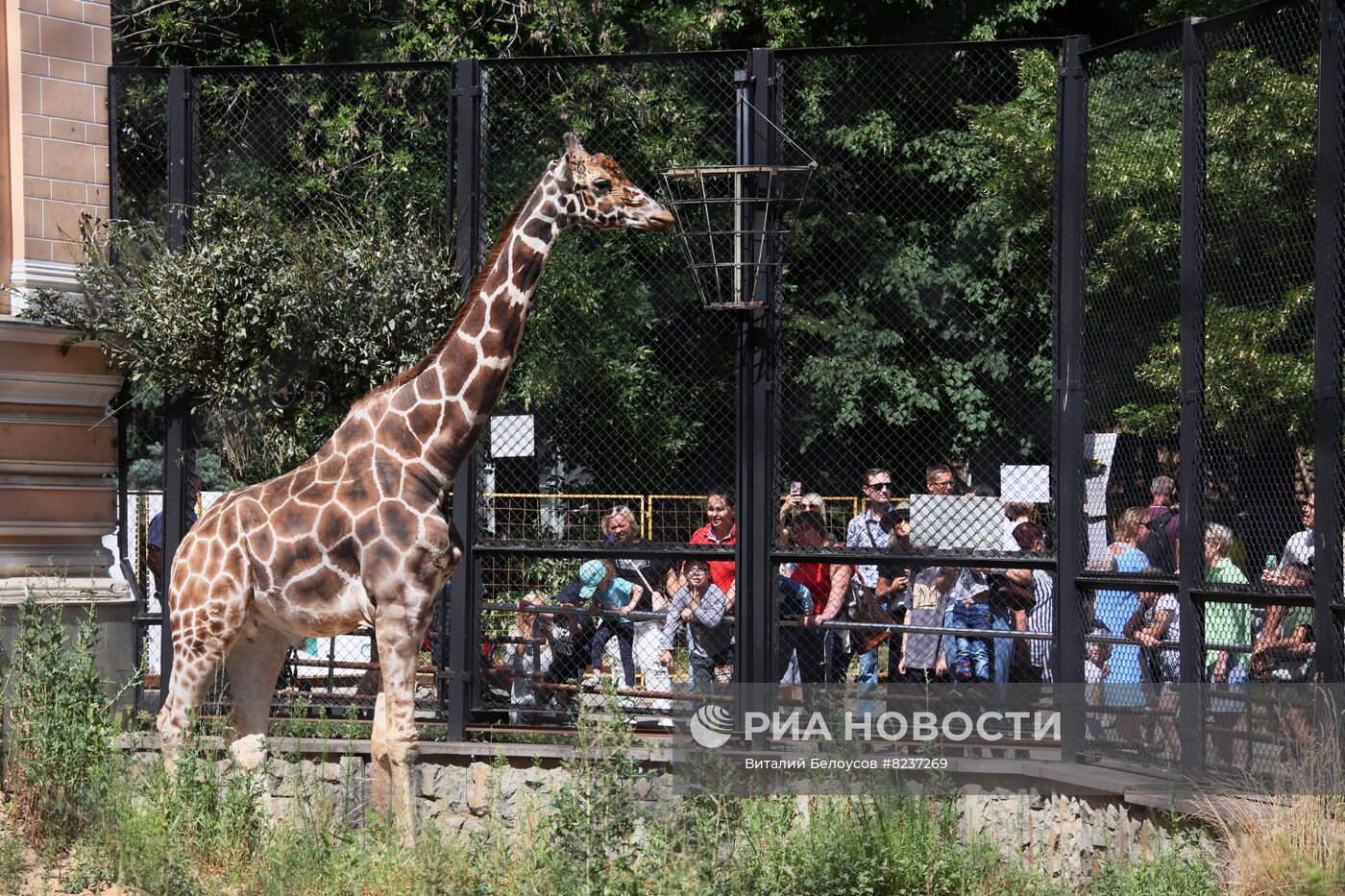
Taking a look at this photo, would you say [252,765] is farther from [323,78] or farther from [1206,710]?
[323,78]

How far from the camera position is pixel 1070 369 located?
324 inches

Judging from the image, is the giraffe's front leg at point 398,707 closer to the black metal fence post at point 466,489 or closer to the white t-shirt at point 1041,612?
the black metal fence post at point 466,489

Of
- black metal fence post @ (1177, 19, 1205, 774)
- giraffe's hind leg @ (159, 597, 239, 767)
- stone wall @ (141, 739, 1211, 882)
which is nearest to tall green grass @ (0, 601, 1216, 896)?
stone wall @ (141, 739, 1211, 882)

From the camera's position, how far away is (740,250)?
28.6ft

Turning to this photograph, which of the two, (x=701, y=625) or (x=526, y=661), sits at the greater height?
(x=701, y=625)

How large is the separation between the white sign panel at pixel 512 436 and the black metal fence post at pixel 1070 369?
322 cm

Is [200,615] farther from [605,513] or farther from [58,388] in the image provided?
[605,513]

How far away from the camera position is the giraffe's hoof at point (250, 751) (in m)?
7.65

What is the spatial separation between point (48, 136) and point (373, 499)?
3.79m

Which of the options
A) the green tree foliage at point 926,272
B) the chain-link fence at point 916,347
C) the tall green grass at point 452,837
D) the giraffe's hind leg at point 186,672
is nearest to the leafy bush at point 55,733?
the tall green grass at point 452,837

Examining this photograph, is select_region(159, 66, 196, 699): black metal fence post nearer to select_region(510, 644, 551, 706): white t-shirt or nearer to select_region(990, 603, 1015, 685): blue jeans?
select_region(510, 644, 551, 706): white t-shirt

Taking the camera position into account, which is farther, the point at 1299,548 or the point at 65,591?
the point at 65,591

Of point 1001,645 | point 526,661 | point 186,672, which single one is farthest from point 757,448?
point 186,672

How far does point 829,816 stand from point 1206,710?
6.09ft
